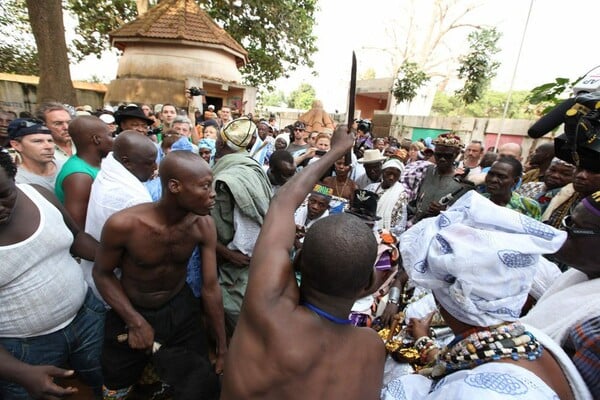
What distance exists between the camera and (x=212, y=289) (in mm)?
2258

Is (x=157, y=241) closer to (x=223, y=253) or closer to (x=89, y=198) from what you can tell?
(x=223, y=253)

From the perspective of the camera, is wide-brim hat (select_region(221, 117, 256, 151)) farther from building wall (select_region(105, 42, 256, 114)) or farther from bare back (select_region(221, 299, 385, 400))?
building wall (select_region(105, 42, 256, 114))

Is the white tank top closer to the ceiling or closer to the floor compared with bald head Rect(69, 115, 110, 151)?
closer to the floor

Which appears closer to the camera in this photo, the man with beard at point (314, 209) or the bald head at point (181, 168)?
the bald head at point (181, 168)

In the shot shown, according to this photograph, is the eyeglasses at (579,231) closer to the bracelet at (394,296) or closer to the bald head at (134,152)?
the bracelet at (394,296)

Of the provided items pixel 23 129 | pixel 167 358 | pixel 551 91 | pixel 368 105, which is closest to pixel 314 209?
pixel 167 358

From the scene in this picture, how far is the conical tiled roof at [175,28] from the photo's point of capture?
11.9m

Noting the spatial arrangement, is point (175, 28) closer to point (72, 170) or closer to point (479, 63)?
point (72, 170)

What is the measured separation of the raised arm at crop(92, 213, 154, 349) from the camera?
187 centimetres

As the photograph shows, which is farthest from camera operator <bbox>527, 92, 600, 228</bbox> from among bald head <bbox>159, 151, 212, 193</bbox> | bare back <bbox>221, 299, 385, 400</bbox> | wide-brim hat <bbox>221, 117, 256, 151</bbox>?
wide-brim hat <bbox>221, 117, 256, 151</bbox>

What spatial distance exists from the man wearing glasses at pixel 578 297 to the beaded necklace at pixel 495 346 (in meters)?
0.30

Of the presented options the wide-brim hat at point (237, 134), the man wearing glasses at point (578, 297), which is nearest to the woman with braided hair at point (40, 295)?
the wide-brim hat at point (237, 134)

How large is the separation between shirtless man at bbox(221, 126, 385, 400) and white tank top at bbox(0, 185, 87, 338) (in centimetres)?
134

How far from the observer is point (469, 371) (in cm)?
108
